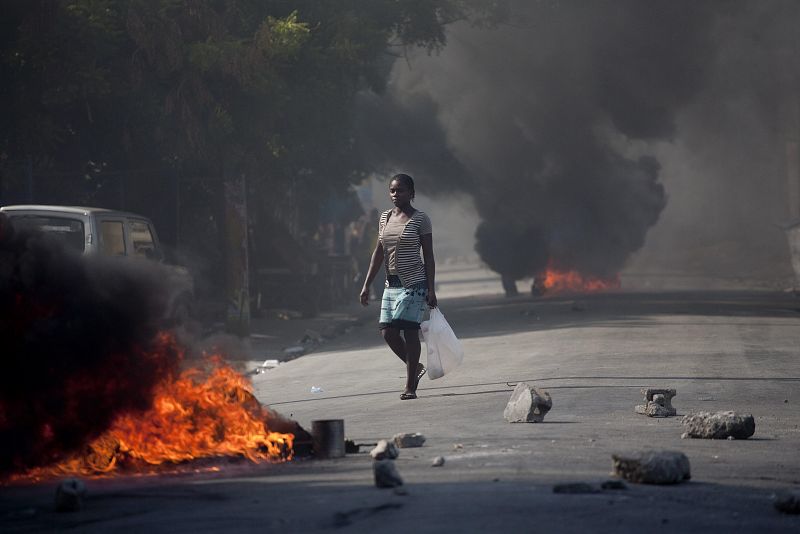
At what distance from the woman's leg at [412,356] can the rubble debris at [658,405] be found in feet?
6.43

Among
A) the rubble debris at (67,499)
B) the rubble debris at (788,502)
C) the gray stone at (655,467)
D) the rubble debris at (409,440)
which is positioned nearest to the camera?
→ the rubble debris at (788,502)

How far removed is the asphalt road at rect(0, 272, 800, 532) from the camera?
16.4 feet

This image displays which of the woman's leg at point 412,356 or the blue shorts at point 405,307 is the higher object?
the blue shorts at point 405,307

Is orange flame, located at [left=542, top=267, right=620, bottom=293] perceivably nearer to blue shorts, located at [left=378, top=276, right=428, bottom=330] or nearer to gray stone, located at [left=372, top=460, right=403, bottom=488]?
blue shorts, located at [left=378, top=276, right=428, bottom=330]

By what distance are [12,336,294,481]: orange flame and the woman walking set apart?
287 cm

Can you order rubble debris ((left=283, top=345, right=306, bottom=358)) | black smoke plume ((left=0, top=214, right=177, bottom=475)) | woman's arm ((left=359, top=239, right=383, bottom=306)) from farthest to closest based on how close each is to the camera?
rubble debris ((left=283, top=345, right=306, bottom=358)) < woman's arm ((left=359, top=239, right=383, bottom=306)) < black smoke plume ((left=0, top=214, right=177, bottom=475))

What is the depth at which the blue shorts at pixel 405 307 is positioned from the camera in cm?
980

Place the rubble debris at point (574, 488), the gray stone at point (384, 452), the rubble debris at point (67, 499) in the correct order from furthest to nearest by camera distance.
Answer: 1. the gray stone at point (384, 452)
2. the rubble debris at point (574, 488)
3. the rubble debris at point (67, 499)

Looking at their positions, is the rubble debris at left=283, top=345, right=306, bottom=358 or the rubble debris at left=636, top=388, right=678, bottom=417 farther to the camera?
the rubble debris at left=283, top=345, right=306, bottom=358

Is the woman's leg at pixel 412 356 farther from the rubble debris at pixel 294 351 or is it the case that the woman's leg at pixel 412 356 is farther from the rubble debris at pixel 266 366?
the rubble debris at pixel 294 351

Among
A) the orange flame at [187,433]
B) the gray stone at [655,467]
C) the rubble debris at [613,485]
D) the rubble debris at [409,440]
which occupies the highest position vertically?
the orange flame at [187,433]

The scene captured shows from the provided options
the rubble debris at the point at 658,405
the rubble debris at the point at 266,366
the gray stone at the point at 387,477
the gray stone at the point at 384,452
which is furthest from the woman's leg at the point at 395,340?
the rubble debris at the point at 266,366

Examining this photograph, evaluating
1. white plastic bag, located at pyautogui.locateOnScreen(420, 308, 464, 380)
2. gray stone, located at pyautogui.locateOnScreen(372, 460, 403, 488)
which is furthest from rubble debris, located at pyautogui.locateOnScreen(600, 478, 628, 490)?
white plastic bag, located at pyautogui.locateOnScreen(420, 308, 464, 380)

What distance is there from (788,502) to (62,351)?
355cm
